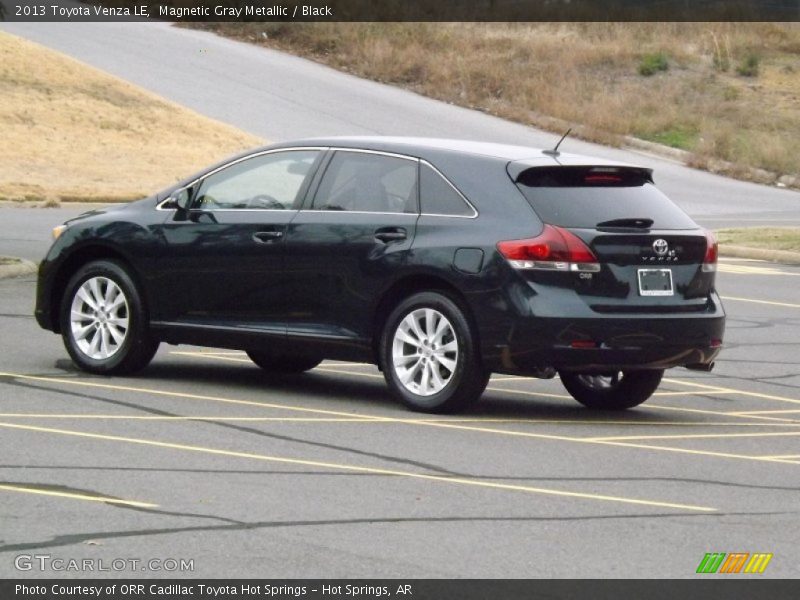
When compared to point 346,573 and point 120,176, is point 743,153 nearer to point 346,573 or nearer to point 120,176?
point 120,176

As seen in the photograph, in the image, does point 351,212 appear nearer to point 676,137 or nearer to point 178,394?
point 178,394

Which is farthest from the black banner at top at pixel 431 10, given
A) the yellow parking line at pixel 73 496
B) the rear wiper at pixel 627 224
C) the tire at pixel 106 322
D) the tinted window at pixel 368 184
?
the yellow parking line at pixel 73 496

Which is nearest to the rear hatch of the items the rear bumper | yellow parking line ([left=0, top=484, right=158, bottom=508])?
the rear bumper

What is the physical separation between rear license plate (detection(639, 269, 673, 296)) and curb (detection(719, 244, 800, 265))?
1391 centimetres

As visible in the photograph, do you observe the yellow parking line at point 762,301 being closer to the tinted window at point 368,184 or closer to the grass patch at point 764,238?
the grass patch at point 764,238

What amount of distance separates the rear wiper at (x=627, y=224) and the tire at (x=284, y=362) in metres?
2.81

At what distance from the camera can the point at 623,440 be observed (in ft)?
33.7

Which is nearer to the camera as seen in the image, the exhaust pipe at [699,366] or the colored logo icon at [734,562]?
the colored logo icon at [734,562]

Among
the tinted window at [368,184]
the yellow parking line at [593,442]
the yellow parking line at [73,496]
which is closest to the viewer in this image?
the yellow parking line at [73,496]

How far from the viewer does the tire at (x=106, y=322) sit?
11922 mm

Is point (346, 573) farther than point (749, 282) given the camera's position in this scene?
No

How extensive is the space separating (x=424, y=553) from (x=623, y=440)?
3.43 meters

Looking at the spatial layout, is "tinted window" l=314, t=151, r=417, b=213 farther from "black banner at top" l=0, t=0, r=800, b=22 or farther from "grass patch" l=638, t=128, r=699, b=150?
"black banner at top" l=0, t=0, r=800, b=22

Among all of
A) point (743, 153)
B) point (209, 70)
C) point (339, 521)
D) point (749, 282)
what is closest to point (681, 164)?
point (743, 153)
